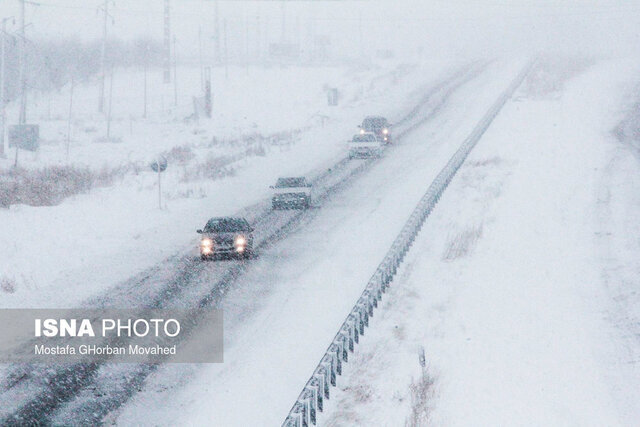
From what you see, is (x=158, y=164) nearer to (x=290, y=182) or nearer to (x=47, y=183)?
(x=290, y=182)

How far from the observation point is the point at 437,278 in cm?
2323

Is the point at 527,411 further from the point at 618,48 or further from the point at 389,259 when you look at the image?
the point at 618,48

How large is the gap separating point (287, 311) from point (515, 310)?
5862mm

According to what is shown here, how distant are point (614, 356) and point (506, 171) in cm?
2201

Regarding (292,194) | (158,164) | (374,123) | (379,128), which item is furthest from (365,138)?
(158,164)

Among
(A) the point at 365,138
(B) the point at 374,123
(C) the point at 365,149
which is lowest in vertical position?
(C) the point at 365,149

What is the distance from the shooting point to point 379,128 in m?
52.0

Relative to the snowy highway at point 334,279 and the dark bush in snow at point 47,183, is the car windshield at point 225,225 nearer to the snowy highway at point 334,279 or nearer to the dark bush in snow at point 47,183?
the snowy highway at point 334,279

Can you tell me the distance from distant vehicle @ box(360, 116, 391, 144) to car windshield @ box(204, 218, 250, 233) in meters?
26.7

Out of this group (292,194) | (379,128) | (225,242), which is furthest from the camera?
(379,128)

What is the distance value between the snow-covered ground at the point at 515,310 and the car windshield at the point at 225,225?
17.8 feet

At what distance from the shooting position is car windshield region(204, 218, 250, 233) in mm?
25438

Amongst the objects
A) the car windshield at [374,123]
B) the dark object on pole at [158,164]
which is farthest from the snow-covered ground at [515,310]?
the car windshield at [374,123]

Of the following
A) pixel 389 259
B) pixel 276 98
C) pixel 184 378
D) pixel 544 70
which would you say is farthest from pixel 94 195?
pixel 544 70
